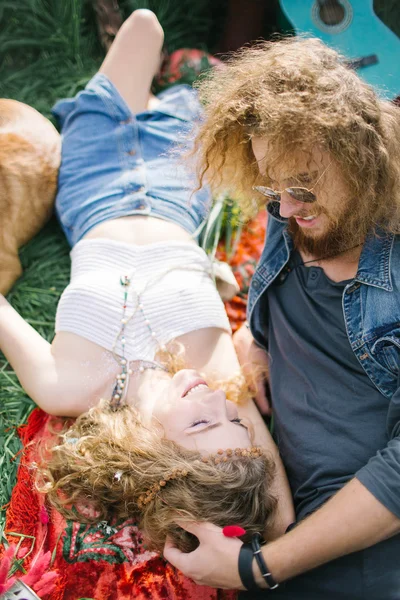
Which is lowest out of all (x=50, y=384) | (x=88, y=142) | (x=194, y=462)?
(x=50, y=384)

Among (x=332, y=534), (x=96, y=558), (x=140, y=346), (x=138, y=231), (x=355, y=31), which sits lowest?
(x=96, y=558)

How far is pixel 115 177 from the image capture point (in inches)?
102

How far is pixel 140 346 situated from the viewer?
2248mm

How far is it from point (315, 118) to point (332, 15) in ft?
6.48

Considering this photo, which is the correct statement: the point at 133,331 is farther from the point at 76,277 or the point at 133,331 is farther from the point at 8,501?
the point at 8,501

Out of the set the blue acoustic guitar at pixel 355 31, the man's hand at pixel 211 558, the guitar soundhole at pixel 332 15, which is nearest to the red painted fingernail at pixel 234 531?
the man's hand at pixel 211 558

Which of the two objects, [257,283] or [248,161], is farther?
[257,283]

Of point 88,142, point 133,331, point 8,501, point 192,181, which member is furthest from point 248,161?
point 8,501

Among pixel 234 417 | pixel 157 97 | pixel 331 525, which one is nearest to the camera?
pixel 331 525

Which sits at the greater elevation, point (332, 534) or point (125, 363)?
point (332, 534)

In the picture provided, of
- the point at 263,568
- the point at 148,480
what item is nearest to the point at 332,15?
the point at 148,480

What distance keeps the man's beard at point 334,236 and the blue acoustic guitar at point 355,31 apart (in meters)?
1.35

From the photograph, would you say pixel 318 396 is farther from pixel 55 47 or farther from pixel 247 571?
pixel 55 47

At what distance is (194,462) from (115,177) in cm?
134
